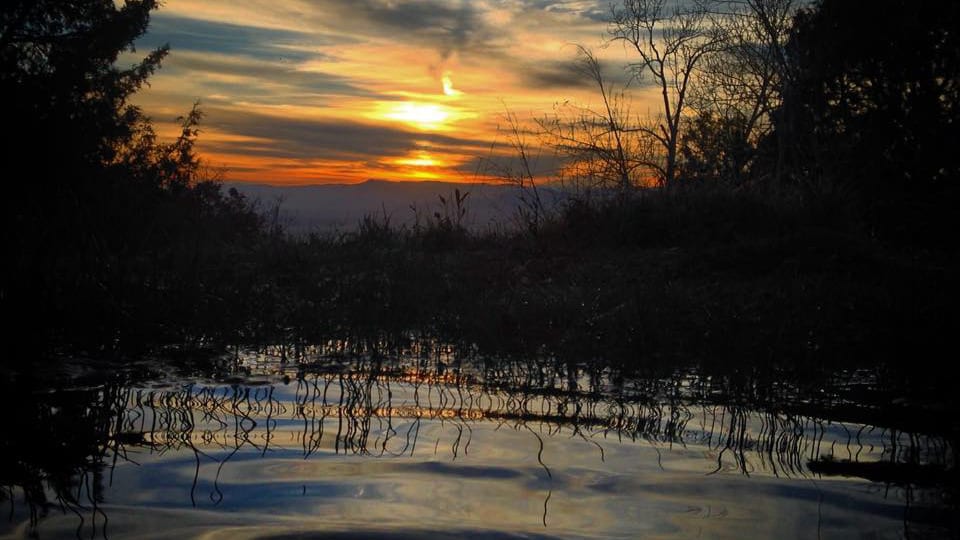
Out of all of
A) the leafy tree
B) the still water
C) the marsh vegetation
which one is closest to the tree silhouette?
the marsh vegetation

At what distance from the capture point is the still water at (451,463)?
3475 mm

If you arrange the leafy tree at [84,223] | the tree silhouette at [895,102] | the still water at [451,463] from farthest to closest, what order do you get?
the tree silhouette at [895,102] < the leafy tree at [84,223] < the still water at [451,463]

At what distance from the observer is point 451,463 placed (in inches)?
170

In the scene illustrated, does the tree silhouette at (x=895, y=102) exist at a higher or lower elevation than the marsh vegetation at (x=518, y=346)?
higher

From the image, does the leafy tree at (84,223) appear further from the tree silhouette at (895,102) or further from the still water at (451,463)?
the tree silhouette at (895,102)

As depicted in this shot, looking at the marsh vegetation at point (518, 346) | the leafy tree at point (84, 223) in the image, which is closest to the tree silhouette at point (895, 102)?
the marsh vegetation at point (518, 346)

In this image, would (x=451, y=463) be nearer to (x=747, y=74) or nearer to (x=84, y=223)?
(x=84, y=223)

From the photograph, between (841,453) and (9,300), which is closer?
(841,453)

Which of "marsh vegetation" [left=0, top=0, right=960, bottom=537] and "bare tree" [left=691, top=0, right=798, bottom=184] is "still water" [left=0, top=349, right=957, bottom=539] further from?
"bare tree" [left=691, top=0, right=798, bottom=184]

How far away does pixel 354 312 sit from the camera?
8969mm

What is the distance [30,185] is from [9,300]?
17.2 ft

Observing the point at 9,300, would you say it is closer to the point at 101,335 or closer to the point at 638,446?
the point at 101,335

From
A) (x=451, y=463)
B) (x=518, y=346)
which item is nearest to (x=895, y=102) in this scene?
(x=518, y=346)

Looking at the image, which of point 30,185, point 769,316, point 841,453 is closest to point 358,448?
point 841,453
